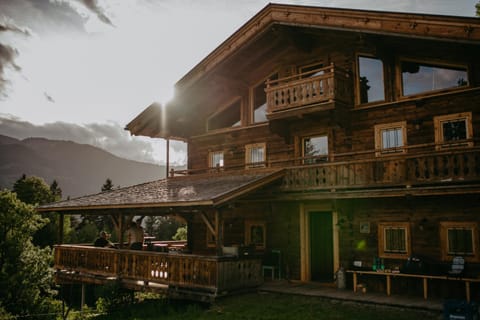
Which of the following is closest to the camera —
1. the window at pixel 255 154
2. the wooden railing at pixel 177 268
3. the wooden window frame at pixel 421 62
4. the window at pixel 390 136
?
the wooden railing at pixel 177 268

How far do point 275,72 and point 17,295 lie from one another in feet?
78.3

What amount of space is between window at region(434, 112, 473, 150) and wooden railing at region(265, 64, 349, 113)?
3.34 meters

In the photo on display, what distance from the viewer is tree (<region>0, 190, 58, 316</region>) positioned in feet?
98.6

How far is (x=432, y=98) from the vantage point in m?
14.7

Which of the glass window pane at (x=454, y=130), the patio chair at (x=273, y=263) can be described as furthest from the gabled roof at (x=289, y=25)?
the patio chair at (x=273, y=263)

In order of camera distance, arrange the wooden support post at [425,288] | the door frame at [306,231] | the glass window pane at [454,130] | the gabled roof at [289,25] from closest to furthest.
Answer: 1. the gabled roof at [289,25]
2. the wooden support post at [425,288]
3. the glass window pane at [454,130]
4. the door frame at [306,231]

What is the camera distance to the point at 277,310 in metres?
Answer: 12.1

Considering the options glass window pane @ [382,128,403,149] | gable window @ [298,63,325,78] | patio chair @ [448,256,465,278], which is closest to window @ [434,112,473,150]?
glass window pane @ [382,128,403,149]

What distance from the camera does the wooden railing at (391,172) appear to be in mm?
12281

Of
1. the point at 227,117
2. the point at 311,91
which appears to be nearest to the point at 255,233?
the point at 227,117

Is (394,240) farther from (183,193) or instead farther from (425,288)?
(183,193)

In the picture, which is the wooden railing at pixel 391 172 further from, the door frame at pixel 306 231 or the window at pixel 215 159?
the window at pixel 215 159

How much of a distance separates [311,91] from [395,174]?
4574 mm

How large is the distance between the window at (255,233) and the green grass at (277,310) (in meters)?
4.18
